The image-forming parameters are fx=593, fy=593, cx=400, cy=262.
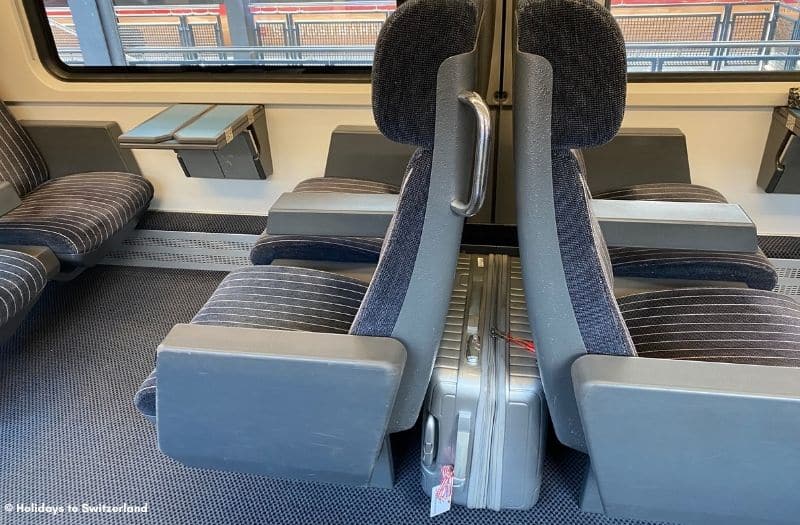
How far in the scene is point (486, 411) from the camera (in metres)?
1.31

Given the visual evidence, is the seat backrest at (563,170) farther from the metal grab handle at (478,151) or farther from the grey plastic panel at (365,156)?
the grey plastic panel at (365,156)

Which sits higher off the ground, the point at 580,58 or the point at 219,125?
the point at 580,58

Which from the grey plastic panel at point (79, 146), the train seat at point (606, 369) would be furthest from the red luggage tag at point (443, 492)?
the grey plastic panel at point (79, 146)

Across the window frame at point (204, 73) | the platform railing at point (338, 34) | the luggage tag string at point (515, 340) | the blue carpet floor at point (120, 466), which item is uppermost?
Result: the platform railing at point (338, 34)

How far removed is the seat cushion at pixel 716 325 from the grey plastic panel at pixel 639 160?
868 mm

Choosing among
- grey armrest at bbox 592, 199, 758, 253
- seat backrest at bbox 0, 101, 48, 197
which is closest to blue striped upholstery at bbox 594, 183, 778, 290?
grey armrest at bbox 592, 199, 758, 253

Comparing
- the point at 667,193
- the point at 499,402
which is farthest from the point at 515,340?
the point at 667,193

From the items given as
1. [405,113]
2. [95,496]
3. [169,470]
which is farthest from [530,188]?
[95,496]

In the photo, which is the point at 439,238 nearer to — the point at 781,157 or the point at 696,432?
the point at 696,432

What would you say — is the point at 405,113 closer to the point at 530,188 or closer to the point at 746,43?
the point at 530,188

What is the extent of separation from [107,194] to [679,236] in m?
2.08

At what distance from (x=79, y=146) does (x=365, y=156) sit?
1301mm

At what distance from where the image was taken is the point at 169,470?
167cm

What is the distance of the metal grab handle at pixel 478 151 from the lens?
85cm
